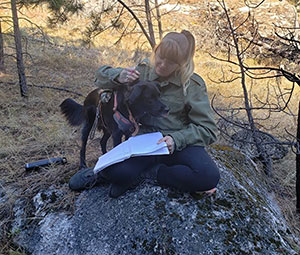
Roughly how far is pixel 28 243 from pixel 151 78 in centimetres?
148

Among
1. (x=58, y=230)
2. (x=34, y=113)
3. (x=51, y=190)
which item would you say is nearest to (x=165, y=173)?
(x=58, y=230)

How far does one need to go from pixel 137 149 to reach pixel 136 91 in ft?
1.30

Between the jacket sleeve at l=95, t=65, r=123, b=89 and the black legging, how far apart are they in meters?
0.59

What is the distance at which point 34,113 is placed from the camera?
6.06 meters

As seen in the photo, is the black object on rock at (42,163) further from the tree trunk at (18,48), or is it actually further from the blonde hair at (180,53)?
the tree trunk at (18,48)

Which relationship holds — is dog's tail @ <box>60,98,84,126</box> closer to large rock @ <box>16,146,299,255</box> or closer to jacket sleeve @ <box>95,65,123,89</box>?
jacket sleeve @ <box>95,65,123,89</box>

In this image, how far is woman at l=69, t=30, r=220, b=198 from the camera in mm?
2010

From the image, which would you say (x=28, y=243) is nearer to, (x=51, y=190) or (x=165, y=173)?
(x=51, y=190)

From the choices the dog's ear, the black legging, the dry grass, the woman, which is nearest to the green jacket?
the woman

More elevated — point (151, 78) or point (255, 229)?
point (151, 78)

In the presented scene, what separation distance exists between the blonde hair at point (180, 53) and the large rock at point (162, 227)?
83cm

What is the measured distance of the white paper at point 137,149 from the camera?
1923 mm

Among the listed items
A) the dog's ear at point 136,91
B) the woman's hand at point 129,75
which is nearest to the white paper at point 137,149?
the dog's ear at point 136,91

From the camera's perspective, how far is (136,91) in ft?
6.48
